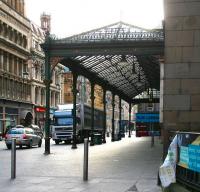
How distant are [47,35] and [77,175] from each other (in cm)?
1261

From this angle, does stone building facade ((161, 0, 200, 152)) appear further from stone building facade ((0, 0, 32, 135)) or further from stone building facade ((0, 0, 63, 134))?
stone building facade ((0, 0, 32, 135))

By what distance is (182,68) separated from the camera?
1312 centimetres

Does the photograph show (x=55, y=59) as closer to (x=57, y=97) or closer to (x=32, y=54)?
(x=32, y=54)

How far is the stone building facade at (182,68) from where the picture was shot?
13.0 meters

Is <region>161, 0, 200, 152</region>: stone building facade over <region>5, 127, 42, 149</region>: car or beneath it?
over

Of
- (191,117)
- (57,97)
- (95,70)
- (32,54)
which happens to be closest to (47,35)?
(95,70)

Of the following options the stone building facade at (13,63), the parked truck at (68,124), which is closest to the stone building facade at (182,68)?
the parked truck at (68,124)

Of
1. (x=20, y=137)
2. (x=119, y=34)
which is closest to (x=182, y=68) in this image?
(x=119, y=34)

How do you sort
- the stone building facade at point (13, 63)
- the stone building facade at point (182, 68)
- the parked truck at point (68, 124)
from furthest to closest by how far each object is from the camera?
the stone building facade at point (13, 63)
the parked truck at point (68, 124)
the stone building facade at point (182, 68)

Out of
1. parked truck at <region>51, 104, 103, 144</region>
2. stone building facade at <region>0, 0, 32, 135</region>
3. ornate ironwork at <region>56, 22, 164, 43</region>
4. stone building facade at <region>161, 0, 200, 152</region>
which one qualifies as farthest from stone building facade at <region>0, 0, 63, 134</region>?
stone building facade at <region>161, 0, 200, 152</region>

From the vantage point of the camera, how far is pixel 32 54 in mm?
76062

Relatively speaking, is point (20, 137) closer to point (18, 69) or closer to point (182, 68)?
point (182, 68)

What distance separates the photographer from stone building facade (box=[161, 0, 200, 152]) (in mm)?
13047

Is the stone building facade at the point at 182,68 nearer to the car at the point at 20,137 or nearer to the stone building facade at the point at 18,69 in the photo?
the car at the point at 20,137
